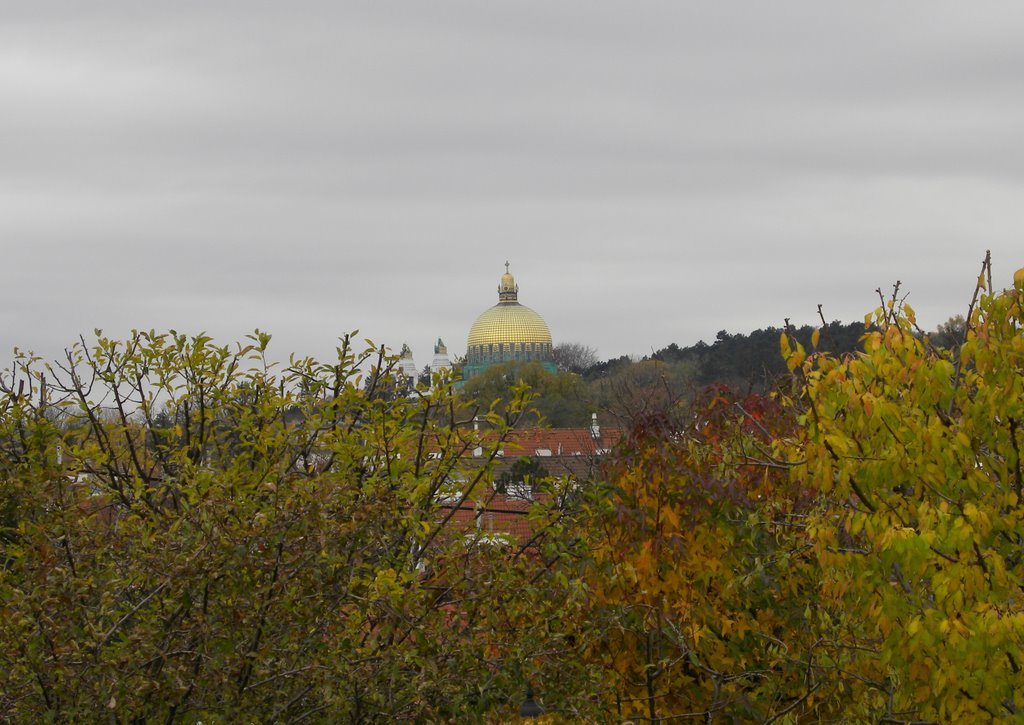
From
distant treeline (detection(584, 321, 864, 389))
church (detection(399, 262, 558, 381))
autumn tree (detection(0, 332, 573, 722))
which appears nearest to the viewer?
autumn tree (detection(0, 332, 573, 722))

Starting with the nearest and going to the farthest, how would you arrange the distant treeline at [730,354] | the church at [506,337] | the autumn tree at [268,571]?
the autumn tree at [268,571] < the distant treeline at [730,354] < the church at [506,337]

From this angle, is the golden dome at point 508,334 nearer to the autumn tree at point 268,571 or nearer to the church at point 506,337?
the church at point 506,337

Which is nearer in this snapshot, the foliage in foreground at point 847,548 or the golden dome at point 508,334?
the foliage in foreground at point 847,548

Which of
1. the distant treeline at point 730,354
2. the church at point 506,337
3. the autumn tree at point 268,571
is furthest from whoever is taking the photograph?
the church at point 506,337

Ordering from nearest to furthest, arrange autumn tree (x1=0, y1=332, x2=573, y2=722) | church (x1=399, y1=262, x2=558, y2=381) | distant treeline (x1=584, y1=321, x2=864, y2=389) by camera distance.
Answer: autumn tree (x1=0, y1=332, x2=573, y2=722) < distant treeline (x1=584, y1=321, x2=864, y2=389) < church (x1=399, y1=262, x2=558, y2=381)

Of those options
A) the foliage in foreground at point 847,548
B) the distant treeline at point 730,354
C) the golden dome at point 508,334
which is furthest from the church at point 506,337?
the foliage in foreground at point 847,548

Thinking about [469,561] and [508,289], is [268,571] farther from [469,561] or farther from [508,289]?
[508,289]

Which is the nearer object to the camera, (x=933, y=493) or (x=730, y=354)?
(x=933, y=493)

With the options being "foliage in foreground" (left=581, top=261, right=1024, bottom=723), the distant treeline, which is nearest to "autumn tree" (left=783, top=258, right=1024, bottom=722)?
"foliage in foreground" (left=581, top=261, right=1024, bottom=723)

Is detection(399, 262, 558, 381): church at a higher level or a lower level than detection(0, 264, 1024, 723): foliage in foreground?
higher

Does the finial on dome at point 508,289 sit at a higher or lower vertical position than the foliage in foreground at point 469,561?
higher

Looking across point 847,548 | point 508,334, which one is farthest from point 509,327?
point 847,548

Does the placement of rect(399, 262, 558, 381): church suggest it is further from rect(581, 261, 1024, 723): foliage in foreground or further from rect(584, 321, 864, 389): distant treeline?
rect(581, 261, 1024, 723): foliage in foreground

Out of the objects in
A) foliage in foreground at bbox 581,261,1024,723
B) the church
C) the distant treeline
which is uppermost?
the church
